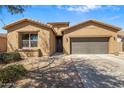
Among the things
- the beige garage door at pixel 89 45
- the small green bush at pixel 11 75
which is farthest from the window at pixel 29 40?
the small green bush at pixel 11 75

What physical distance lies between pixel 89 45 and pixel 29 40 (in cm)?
787

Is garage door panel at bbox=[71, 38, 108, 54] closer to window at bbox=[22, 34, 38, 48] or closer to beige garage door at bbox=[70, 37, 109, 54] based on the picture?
beige garage door at bbox=[70, 37, 109, 54]

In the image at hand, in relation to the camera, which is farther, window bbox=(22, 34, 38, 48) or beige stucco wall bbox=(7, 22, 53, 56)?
window bbox=(22, 34, 38, 48)

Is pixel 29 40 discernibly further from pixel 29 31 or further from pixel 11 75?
pixel 11 75

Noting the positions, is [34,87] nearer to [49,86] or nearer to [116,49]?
[49,86]

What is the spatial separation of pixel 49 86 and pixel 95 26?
52.8ft

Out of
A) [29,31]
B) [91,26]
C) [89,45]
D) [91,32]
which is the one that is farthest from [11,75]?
[91,26]

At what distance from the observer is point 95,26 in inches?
824

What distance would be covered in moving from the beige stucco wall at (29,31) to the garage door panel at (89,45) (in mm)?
4862

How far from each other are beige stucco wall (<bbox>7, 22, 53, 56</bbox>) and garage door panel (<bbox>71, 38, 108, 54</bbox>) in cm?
486

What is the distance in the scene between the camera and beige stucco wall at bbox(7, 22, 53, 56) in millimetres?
17141

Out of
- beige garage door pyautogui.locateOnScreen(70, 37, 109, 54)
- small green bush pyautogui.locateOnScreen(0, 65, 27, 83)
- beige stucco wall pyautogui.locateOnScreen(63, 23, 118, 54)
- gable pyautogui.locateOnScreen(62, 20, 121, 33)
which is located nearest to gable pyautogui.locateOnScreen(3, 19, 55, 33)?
beige stucco wall pyautogui.locateOnScreen(63, 23, 118, 54)

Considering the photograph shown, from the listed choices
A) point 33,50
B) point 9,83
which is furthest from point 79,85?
point 33,50

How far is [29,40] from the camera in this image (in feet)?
57.5
